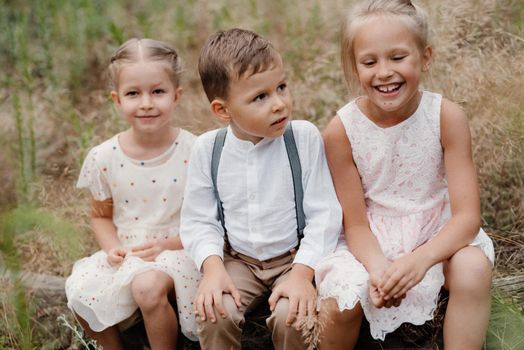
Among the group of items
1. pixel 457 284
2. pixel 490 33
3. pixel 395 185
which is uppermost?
pixel 490 33

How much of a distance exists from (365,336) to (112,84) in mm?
1386

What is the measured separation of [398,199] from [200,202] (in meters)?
0.72

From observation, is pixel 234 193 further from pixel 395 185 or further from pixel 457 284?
pixel 457 284

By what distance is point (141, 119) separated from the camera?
311 centimetres

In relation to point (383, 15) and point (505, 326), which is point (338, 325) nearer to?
point (505, 326)

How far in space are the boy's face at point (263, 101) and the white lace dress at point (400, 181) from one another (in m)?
0.29

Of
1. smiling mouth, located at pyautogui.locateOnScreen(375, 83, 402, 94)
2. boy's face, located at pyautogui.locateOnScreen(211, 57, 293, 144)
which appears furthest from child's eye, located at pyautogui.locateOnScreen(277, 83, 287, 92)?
smiling mouth, located at pyautogui.locateOnScreen(375, 83, 402, 94)

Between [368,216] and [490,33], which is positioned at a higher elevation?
[490,33]

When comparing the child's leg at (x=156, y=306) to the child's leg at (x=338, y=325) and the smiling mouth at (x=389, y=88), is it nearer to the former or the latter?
the child's leg at (x=338, y=325)

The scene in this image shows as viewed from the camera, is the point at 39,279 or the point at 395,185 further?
the point at 39,279

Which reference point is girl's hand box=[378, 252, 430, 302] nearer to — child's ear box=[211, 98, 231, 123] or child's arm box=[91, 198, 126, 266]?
child's ear box=[211, 98, 231, 123]

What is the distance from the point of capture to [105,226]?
3.24 meters

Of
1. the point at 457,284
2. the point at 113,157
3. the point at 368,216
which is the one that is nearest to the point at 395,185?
the point at 368,216

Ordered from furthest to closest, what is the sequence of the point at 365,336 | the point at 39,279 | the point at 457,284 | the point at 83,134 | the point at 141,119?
1. the point at 83,134
2. the point at 39,279
3. the point at 141,119
4. the point at 365,336
5. the point at 457,284
